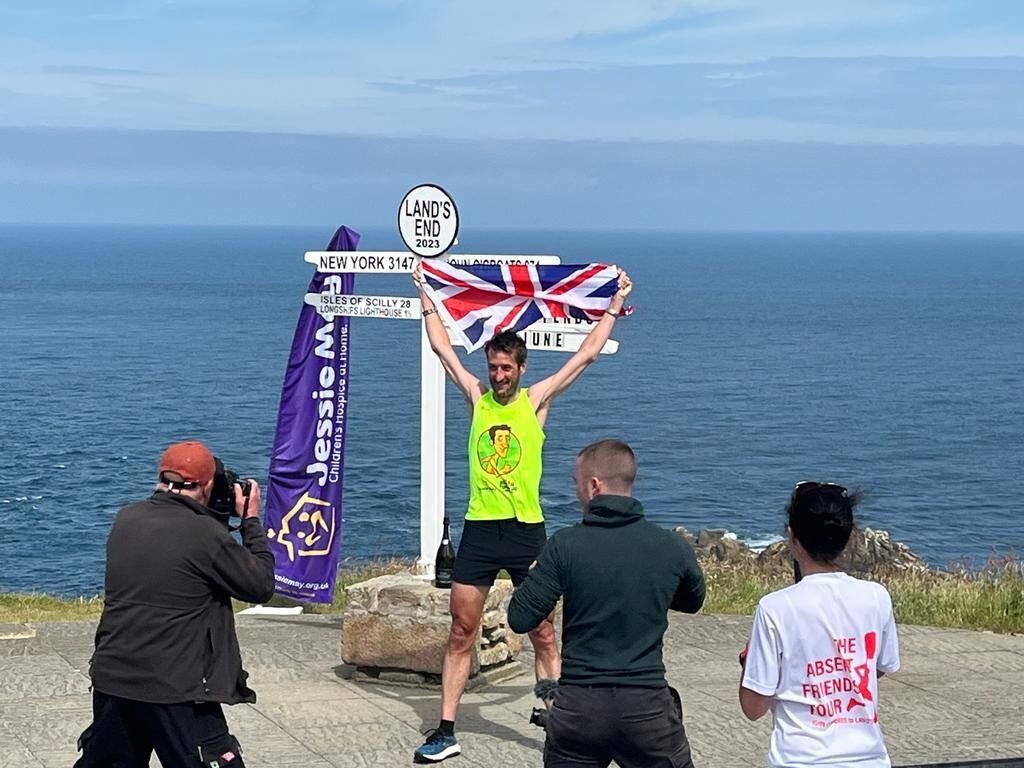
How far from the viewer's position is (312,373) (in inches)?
472

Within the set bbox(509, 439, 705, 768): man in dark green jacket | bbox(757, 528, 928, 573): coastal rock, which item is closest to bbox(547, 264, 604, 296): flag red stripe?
bbox(509, 439, 705, 768): man in dark green jacket

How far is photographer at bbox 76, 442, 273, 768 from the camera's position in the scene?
5.45 metres

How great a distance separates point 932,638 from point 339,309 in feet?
15.8

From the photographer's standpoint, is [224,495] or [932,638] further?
[932,638]

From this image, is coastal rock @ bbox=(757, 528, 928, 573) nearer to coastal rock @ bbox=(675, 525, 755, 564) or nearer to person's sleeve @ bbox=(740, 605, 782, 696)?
coastal rock @ bbox=(675, 525, 755, 564)

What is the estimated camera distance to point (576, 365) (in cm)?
779

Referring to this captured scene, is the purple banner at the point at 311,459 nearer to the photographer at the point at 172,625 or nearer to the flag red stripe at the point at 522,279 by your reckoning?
the flag red stripe at the point at 522,279

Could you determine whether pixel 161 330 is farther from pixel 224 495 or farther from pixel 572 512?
pixel 224 495

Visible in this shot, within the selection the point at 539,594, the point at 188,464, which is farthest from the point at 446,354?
the point at 539,594

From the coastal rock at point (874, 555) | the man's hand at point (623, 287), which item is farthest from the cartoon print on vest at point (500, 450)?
the coastal rock at point (874, 555)

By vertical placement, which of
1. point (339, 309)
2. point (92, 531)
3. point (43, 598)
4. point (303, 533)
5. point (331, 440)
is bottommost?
point (92, 531)

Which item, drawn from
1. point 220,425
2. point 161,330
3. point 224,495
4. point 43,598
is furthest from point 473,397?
point 161,330

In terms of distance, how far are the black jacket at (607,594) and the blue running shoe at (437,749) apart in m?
2.11

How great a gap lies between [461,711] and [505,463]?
1685mm
